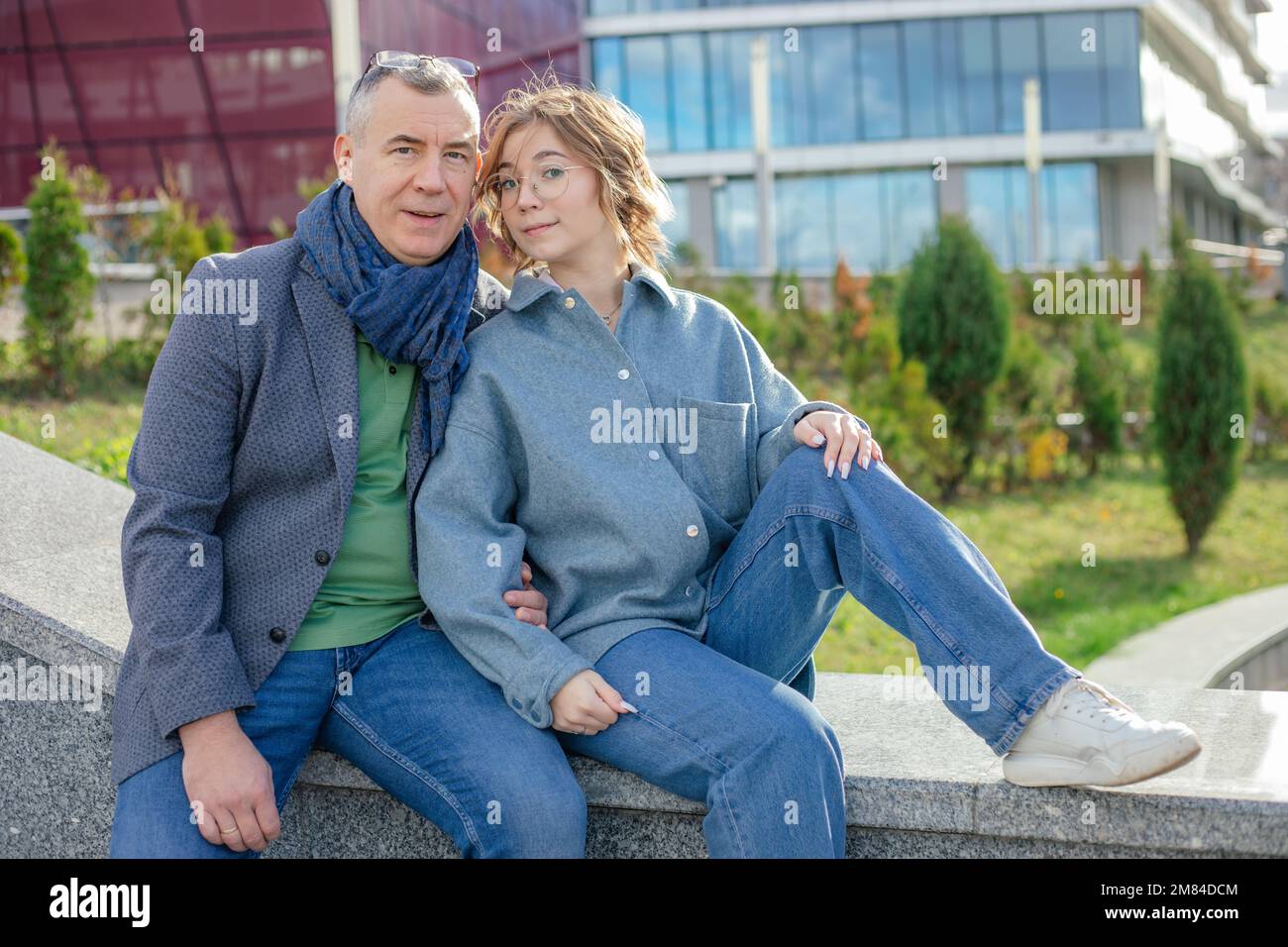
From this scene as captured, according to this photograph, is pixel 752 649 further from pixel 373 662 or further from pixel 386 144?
pixel 386 144

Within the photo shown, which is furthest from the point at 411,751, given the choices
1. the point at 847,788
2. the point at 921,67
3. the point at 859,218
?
the point at 921,67

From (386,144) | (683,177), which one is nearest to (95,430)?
(386,144)

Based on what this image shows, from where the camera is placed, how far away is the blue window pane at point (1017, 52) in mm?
27281

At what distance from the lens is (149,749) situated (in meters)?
2.41

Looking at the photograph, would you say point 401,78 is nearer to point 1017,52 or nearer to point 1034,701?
point 1034,701

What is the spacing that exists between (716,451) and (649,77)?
85.9 ft

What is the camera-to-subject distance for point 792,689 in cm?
253

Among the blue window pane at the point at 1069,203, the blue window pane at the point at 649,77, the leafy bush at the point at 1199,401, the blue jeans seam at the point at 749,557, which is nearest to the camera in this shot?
the blue jeans seam at the point at 749,557

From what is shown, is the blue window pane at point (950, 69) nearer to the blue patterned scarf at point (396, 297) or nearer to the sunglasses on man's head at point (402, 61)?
the sunglasses on man's head at point (402, 61)

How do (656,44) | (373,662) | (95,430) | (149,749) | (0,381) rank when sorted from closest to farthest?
(149,749)
(373,662)
(95,430)
(0,381)
(656,44)

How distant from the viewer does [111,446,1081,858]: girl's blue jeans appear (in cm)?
237

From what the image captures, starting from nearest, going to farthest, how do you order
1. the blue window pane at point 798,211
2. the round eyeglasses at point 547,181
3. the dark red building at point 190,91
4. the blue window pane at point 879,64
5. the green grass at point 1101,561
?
the round eyeglasses at point 547,181 → the green grass at point 1101,561 → the dark red building at point 190,91 → the blue window pane at point 879,64 → the blue window pane at point 798,211

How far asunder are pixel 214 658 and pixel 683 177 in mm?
26382
